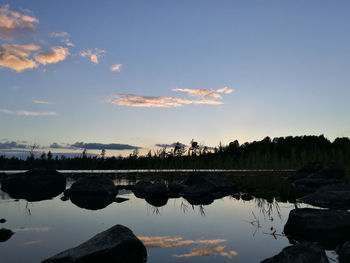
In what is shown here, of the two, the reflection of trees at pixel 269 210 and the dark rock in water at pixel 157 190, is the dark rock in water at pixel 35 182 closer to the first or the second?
the dark rock in water at pixel 157 190

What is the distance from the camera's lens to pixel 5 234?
10109mm

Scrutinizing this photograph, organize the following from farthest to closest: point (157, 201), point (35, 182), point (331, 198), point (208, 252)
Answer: point (35, 182), point (157, 201), point (331, 198), point (208, 252)

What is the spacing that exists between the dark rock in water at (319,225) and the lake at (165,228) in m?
0.52

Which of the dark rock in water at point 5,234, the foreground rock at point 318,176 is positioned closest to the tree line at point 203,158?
the foreground rock at point 318,176

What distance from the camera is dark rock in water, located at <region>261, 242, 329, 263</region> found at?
6.03m

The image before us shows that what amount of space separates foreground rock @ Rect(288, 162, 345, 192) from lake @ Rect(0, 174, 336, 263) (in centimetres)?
1721

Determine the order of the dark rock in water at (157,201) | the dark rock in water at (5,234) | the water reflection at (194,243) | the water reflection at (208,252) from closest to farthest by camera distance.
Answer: the water reflection at (208,252), the water reflection at (194,243), the dark rock in water at (5,234), the dark rock in water at (157,201)

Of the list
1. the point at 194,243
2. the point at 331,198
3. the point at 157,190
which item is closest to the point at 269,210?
the point at 331,198

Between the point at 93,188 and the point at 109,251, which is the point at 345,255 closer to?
the point at 109,251

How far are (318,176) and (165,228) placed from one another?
28.5m

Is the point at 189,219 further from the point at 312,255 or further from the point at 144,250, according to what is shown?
the point at 312,255

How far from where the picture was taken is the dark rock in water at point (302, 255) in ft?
19.8

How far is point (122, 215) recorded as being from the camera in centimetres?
1365

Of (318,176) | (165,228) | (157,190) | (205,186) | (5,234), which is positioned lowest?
(5,234)
